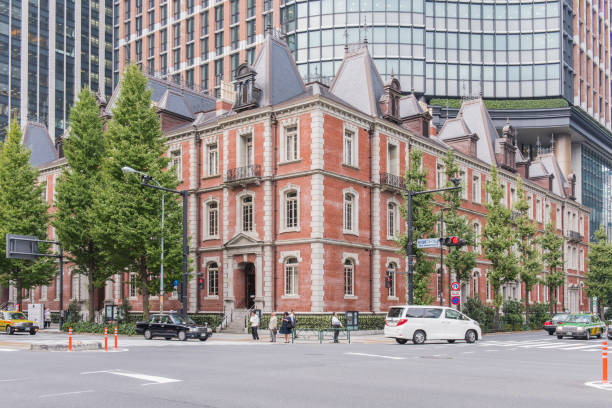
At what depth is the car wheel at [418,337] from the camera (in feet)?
98.3

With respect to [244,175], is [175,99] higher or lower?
higher

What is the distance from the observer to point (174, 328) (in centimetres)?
3297

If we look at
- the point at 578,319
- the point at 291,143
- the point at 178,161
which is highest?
the point at 291,143

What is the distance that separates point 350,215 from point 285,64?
1061cm

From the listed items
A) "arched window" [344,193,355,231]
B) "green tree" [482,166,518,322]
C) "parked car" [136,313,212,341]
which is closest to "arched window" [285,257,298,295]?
"arched window" [344,193,355,231]

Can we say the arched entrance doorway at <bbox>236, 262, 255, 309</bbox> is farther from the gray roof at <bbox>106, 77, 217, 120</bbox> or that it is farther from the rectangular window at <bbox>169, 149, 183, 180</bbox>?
the gray roof at <bbox>106, 77, 217, 120</bbox>

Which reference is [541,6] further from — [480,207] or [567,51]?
[480,207]

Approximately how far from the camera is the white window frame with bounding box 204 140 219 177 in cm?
4334

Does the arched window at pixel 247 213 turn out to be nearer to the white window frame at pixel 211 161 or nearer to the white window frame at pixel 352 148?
the white window frame at pixel 211 161

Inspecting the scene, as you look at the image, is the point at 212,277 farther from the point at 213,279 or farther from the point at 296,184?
the point at 296,184

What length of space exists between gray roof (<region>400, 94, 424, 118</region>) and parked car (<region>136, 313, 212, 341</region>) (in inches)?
905

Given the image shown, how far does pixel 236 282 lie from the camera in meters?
40.7

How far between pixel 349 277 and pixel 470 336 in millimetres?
9601

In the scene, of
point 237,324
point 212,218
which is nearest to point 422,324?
point 237,324
